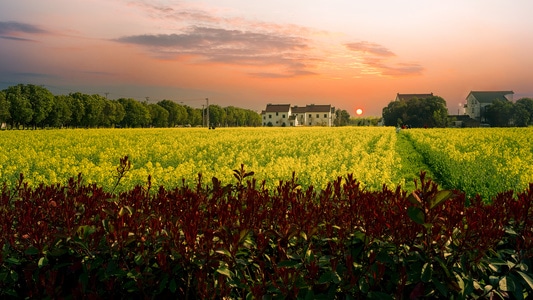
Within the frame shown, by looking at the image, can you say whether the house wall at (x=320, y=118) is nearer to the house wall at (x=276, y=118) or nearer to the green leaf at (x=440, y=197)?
the house wall at (x=276, y=118)

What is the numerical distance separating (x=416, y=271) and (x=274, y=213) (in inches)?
43.3

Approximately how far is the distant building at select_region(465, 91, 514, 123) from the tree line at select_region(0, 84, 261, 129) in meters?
88.2

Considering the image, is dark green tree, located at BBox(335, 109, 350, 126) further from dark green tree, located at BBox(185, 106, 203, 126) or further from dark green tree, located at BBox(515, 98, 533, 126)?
dark green tree, located at BBox(515, 98, 533, 126)

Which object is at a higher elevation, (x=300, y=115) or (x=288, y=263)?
(x=300, y=115)

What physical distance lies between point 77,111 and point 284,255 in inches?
4029

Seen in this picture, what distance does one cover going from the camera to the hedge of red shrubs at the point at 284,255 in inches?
111

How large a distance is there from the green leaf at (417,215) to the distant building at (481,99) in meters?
148

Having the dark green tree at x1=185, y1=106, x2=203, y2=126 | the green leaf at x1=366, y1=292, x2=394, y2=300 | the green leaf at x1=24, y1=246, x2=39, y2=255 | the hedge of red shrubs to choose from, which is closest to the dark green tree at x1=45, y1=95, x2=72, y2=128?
the dark green tree at x1=185, y1=106, x2=203, y2=126

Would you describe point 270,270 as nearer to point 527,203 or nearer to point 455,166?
point 527,203

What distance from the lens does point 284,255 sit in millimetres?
2982

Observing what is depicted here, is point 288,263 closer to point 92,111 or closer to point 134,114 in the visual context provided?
point 92,111

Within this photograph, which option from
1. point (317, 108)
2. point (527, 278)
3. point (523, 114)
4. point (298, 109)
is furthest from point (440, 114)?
point (527, 278)

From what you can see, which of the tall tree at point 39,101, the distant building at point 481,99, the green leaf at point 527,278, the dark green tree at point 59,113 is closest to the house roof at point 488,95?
the distant building at point 481,99

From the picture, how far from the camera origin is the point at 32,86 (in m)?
91.4
